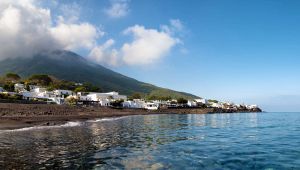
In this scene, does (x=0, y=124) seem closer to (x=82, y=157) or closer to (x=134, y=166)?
(x=82, y=157)

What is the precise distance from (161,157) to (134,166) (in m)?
3.32

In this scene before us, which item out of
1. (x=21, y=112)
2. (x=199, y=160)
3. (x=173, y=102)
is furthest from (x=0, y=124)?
(x=173, y=102)

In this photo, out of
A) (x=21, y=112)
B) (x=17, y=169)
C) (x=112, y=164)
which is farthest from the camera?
(x=21, y=112)

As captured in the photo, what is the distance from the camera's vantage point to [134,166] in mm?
16625

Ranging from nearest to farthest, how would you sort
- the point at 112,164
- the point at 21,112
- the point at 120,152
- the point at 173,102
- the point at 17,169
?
the point at 17,169 < the point at 112,164 < the point at 120,152 < the point at 21,112 < the point at 173,102

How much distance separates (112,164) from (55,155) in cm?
507

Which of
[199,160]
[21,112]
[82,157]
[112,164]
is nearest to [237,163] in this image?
[199,160]

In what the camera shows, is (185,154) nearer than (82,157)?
No

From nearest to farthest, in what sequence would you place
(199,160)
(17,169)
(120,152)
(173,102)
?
(17,169)
(199,160)
(120,152)
(173,102)

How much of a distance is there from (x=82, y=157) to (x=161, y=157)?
5.14m

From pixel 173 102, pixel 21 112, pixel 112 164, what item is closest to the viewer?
pixel 112 164

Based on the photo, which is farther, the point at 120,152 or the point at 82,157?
the point at 120,152

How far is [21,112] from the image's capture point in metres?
63.7

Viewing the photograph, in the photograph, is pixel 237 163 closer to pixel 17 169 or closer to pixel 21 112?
pixel 17 169
